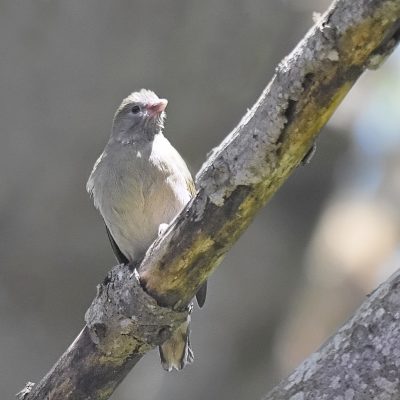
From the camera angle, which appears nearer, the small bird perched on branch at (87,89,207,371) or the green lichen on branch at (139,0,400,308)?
the green lichen on branch at (139,0,400,308)

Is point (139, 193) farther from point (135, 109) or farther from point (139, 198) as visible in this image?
point (135, 109)

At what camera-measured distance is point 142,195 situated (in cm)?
534

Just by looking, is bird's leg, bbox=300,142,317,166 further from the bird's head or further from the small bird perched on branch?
the bird's head

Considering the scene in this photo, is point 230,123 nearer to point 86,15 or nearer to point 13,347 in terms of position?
point 86,15

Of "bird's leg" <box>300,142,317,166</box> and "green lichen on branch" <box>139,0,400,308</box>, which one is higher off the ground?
"green lichen on branch" <box>139,0,400,308</box>

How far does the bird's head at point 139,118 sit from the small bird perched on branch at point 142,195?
0.35 ft

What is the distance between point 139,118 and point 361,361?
2.90 m

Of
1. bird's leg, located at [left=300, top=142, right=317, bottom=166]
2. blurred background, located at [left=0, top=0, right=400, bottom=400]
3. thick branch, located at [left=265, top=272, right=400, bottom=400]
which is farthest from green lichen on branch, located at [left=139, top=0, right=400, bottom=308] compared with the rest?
blurred background, located at [left=0, top=0, right=400, bottom=400]

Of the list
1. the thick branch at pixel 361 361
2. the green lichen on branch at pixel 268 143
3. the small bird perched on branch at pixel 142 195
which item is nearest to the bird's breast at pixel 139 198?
the small bird perched on branch at pixel 142 195

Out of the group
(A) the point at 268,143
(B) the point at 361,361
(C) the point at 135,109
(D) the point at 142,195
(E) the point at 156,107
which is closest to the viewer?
(B) the point at 361,361

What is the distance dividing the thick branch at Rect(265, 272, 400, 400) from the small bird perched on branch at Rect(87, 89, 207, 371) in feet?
5.31

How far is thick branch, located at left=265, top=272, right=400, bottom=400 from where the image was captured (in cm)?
334

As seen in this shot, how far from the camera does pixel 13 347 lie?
6.71 metres

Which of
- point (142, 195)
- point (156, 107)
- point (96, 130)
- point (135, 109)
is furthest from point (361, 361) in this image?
point (96, 130)
